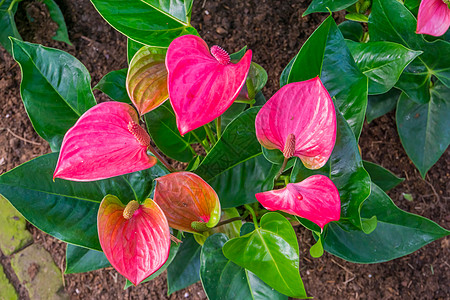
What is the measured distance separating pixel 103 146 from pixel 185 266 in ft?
1.47

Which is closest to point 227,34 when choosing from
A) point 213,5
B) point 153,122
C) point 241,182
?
point 213,5

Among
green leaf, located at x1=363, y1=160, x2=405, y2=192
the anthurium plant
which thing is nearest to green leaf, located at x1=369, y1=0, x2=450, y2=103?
the anthurium plant

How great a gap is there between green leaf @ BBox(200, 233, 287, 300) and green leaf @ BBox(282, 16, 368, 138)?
36cm

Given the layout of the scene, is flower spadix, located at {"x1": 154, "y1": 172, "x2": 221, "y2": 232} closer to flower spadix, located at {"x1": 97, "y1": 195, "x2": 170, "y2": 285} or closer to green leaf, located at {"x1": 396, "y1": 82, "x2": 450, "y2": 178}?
flower spadix, located at {"x1": 97, "y1": 195, "x2": 170, "y2": 285}

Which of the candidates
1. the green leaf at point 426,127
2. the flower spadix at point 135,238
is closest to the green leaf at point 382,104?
the green leaf at point 426,127

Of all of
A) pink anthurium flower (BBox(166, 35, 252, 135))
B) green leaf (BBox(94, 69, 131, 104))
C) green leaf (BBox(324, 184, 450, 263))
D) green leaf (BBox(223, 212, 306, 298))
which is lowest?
green leaf (BBox(324, 184, 450, 263))

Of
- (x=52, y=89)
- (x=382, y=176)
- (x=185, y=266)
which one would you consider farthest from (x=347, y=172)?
(x=52, y=89)

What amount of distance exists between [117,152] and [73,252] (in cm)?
40

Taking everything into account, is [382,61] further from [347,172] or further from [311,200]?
[311,200]

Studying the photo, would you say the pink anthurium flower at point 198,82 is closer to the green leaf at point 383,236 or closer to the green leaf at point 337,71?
the green leaf at point 337,71

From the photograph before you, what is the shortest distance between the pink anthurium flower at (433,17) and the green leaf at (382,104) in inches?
12.9

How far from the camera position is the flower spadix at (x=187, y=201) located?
72cm

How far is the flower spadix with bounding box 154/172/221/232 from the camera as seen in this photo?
72 centimetres

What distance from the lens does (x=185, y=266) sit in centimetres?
97
